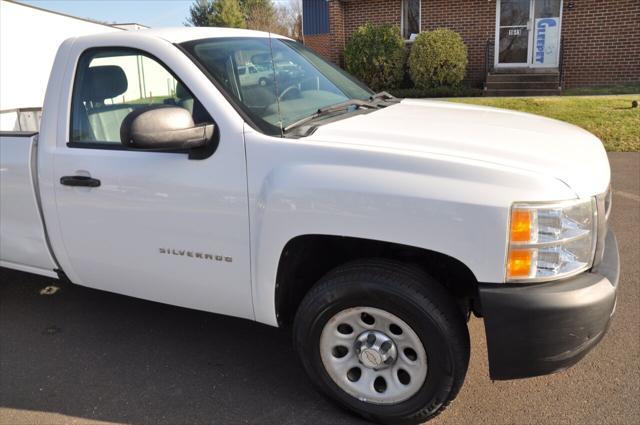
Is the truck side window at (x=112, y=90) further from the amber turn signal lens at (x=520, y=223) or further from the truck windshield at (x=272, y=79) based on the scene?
the amber turn signal lens at (x=520, y=223)

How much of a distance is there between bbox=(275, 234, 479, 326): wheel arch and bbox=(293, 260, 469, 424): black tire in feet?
0.40

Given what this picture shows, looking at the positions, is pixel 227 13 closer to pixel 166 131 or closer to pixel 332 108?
pixel 332 108

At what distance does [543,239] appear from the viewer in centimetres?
229

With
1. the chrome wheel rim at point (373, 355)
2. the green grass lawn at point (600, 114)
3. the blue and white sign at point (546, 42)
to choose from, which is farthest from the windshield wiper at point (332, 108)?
the blue and white sign at point (546, 42)

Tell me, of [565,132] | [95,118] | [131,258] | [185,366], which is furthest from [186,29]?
[565,132]

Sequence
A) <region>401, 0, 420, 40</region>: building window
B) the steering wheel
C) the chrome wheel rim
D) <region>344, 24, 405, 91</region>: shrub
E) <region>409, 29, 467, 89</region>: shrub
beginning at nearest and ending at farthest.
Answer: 1. the chrome wheel rim
2. the steering wheel
3. <region>409, 29, 467, 89</region>: shrub
4. <region>344, 24, 405, 91</region>: shrub
5. <region>401, 0, 420, 40</region>: building window

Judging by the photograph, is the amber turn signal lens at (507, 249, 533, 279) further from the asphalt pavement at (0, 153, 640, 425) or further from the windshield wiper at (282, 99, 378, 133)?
the windshield wiper at (282, 99, 378, 133)

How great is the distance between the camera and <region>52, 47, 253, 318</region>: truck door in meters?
2.79

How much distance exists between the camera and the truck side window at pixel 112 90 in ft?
10.4

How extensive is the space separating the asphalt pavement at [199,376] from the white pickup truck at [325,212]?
420mm

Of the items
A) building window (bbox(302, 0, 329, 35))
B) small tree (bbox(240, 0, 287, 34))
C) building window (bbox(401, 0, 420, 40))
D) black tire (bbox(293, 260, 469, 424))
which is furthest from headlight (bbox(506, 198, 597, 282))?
small tree (bbox(240, 0, 287, 34))

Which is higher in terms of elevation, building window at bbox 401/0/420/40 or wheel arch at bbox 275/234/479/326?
building window at bbox 401/0/420/40

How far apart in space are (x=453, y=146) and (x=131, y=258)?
1843mm

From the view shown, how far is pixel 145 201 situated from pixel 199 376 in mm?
1084
